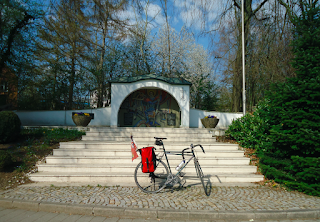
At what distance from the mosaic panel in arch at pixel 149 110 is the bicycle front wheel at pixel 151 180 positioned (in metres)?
7.55

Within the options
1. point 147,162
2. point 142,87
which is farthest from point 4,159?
point 142,87

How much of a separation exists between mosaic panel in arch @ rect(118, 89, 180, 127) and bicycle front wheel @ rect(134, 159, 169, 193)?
755 centimetres

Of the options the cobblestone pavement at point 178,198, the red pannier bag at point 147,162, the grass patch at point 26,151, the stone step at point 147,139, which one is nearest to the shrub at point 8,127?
the grass patch at point 26,151

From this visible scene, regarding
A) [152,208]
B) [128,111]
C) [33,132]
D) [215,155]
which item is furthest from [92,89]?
[152,208]

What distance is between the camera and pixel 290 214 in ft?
12.1

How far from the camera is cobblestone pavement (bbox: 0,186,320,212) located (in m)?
3.91

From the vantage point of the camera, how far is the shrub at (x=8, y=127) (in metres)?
6.91

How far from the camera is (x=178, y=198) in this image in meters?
4.32

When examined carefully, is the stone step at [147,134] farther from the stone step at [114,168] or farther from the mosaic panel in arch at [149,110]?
the mosaic panel in arch at [149,110]

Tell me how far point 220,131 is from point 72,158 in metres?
6.05

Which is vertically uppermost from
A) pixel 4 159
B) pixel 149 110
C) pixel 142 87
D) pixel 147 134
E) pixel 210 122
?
pixel 142 87

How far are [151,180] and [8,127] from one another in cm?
554

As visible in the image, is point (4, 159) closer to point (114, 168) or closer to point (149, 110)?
point (114, 168)

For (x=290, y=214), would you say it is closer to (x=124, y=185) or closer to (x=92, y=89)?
(x=124, y=185)
